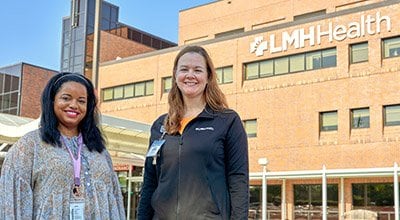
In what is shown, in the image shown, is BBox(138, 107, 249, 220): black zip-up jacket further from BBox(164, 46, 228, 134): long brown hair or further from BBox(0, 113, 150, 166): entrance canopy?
BBox(0, 113, 150, 166): entrance canopy

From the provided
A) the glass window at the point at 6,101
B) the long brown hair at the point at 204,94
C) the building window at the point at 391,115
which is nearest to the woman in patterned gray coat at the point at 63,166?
the long brown hair at the point at 204,94

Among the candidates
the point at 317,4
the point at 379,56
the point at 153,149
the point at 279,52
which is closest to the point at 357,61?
the point at 379,56

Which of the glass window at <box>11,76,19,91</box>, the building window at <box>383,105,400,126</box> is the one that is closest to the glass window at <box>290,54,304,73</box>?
the building window at <box>383,105,400,126</box>

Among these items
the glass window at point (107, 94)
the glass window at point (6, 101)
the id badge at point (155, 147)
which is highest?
the glass window at point (6, 101)

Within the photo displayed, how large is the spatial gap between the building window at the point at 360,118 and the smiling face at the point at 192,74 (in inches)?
921

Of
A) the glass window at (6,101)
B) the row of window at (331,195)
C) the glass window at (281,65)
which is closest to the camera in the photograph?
the row of window at (331,195)

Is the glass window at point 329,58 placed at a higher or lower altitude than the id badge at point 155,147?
higher

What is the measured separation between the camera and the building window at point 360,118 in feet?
84.4

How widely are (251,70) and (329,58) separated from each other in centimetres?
461

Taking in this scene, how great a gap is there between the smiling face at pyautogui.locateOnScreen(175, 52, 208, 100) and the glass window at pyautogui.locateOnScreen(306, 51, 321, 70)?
24.8m

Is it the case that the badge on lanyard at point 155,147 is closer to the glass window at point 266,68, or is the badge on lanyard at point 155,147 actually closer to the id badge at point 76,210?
the id badge at point 76,210

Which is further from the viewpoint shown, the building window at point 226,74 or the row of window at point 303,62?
the building window at point 226,74

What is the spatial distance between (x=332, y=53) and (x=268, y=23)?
1045 centimetres

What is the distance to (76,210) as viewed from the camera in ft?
9.53
